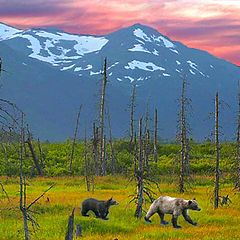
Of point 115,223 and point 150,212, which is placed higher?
point 150,212

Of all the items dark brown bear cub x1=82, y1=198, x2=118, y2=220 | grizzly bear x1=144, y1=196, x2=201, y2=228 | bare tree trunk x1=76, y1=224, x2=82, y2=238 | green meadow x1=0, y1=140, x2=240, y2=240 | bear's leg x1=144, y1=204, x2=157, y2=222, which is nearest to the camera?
bare tree trunk x1=76, y1=224, x2=82, y2=238

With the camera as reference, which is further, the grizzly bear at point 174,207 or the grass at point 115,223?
the grizzly bear at point 174,207

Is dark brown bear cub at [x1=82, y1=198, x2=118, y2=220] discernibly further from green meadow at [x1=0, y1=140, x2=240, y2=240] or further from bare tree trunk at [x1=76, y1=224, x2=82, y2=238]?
bare tree trunk at [x1=76, y1=224, x2=82, y2=238]

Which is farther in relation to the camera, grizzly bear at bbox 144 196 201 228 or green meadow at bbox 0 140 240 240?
grizzly bear at bbox 144 196 201 228

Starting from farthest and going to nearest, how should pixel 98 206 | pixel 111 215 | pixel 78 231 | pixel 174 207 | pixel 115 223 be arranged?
1. pixel 111 215
2. pixel 98 206
3. pixel 174 207
4. pixel 115 223
5. pixel 78 231

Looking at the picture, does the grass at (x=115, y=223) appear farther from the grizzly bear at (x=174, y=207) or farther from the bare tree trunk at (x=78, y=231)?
the grizzly bear at (x=174, y=207)

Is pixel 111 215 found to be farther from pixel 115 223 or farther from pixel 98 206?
pixel 115 223

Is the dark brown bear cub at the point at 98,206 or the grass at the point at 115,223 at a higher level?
the dark brown bear cub at the point at 98,206

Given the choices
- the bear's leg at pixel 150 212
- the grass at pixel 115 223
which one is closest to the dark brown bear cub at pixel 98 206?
the grass at pixel 115 223

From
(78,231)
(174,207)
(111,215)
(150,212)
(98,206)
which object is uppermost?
(174,207)

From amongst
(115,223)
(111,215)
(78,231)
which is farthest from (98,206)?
(78,231)

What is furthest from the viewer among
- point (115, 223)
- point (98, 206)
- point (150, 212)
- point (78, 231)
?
point (98, 206)

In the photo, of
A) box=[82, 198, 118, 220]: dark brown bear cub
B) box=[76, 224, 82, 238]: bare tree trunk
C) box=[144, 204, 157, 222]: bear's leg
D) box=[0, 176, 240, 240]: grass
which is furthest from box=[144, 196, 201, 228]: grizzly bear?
box=[76, 224, 82, 238]: bare tree trunk

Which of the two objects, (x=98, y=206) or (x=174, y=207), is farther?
(x=98, y=206)
